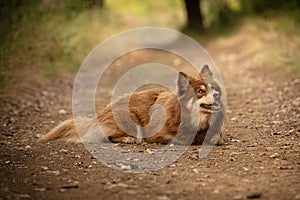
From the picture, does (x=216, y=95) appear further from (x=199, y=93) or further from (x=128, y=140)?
(x=128, y=140)

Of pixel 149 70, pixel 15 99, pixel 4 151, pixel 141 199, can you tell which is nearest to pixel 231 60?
pixel 149 70

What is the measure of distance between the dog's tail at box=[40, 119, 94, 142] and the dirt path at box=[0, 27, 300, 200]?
197 mm

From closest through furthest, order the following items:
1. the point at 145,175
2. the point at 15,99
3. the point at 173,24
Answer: the point at 145,175
the point at 15,99
the point at 173,24

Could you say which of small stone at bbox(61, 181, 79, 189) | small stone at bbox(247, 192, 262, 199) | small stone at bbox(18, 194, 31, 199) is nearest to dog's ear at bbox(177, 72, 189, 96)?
small stone at bbox(61, 181, 79, 189)

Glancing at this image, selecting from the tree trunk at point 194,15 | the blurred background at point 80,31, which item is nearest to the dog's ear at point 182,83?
the blurred background at point 80,31

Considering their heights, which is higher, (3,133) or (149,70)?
(149,70)

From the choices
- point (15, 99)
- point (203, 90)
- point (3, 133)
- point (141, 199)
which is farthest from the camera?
point (15, 99)

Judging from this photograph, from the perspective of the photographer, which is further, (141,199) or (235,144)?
(235,144)

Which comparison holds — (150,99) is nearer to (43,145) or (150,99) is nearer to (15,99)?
(43,145)

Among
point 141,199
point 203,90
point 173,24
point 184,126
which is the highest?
point 173,24

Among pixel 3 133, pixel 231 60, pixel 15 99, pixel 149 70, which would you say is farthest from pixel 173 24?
pixel 3 133

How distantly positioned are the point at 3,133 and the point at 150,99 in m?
2.18

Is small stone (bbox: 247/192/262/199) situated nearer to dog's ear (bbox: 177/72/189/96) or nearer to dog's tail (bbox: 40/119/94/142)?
dog's ear (bbox: 177/72/189/96)

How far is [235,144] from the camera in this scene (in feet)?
21.3
